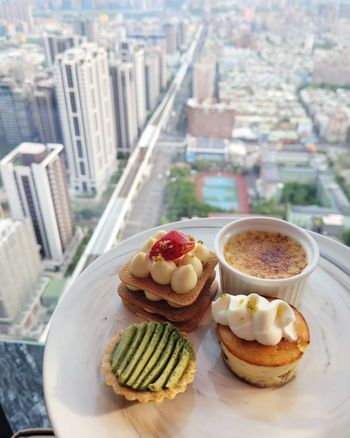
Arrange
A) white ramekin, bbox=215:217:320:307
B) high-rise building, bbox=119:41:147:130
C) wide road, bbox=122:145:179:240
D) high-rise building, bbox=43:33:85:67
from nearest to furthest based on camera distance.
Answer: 1. white ramekin, bbox=215:217:320:307
2. wide road, bbox=122:145:179:240
3. high-rise building, bbox=43:33:85:67
4. high-rise building, bbox=119:41:147:130

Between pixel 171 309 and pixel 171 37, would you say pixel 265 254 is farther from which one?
pixel 171 37

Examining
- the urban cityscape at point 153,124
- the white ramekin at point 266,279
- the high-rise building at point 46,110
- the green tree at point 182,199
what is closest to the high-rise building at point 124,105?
the urban cityscape at point 153,124

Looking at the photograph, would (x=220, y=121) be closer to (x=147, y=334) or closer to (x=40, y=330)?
(x=40, y=330)

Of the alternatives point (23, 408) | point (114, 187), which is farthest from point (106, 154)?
point (23, 408)

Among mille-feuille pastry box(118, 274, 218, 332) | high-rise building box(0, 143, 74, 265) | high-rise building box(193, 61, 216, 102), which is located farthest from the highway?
mille-feuille pastry box(118, 274, 218, 332)

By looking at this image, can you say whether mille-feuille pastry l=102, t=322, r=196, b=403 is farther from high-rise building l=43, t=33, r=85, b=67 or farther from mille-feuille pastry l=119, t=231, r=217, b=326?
high-rise building l=43, t=33, r=85, b=67

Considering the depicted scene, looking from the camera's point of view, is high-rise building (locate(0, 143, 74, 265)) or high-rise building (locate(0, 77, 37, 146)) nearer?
high-rise building (locate(0, 143, 74, 265))
